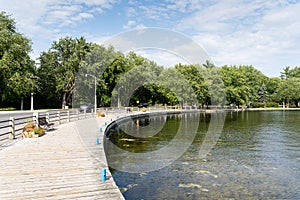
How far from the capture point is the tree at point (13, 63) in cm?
4519

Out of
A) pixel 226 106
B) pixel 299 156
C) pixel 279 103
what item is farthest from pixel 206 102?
pixel 299 156

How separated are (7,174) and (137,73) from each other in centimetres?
5842

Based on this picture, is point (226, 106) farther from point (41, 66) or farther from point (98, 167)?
point (98, 167)

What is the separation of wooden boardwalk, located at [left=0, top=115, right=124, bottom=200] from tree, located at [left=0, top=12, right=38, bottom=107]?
3701 cm

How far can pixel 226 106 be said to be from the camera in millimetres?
85875

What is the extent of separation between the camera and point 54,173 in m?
8.09

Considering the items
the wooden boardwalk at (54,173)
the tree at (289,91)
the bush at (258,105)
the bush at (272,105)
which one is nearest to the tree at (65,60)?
the wooden boardwalk at (54,173)

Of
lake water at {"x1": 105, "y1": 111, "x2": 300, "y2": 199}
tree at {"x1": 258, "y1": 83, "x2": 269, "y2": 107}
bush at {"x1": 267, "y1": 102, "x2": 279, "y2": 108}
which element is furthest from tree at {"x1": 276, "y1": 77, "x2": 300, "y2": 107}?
lake water at {"x1": 105, "y1": 111, "x2": 300, "y2": 199}

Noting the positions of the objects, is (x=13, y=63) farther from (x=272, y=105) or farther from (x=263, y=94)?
(x=263, y=94)

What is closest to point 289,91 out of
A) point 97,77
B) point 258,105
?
point 258,105

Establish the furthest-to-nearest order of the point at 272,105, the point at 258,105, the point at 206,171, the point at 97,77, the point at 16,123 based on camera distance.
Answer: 1. the point at 272,105
2. the point at 258,105
3. the point at 97,77
4. the point at 16,123
5. the point at 206,171

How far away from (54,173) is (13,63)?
4410 centimetres

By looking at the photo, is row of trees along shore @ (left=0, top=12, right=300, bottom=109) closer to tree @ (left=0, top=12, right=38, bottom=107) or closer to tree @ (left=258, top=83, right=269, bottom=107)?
tree @ (left=0, top=12, right=38, bottom=107)

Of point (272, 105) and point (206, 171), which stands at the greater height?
point (272, 105)
